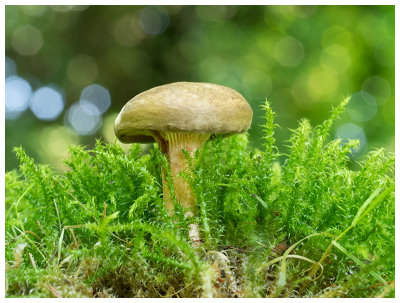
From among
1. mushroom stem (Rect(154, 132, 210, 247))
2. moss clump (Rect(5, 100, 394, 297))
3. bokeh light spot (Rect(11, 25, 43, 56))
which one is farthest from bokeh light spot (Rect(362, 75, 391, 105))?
bokeh light spot (Rect(11, 25, 43, 56))

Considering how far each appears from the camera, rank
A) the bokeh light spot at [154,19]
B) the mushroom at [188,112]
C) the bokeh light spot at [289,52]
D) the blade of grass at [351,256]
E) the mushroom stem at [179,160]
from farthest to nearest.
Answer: the bokeh light spot at [154,19], the bokeh light spot at [289,52], the mushroom stem at [179,160], the mushroom at [188,112], the blade of grass at [351,256]

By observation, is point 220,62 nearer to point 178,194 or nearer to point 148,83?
point 148,83

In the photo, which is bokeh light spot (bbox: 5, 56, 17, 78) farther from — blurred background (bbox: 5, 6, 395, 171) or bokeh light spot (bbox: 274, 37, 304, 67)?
bokeh light spot (bbox: 274, 37, 304, 67)

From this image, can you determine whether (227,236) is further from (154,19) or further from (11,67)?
(11,67)

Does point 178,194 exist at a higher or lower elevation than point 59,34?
lower

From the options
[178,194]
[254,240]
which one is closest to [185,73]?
[178,194]

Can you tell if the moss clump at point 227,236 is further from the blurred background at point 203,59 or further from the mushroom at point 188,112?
the blurred background at point 203,59

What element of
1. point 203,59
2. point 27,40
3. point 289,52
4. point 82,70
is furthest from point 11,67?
point 289,52

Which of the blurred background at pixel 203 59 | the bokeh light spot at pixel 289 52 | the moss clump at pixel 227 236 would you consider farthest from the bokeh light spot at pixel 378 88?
the moss clump at pixel 227 236
